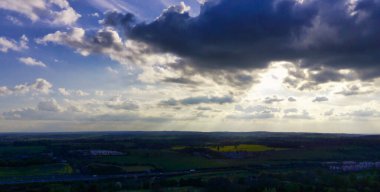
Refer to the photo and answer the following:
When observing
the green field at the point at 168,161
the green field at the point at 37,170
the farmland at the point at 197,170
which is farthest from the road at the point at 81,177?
the green field at the point at 168,161

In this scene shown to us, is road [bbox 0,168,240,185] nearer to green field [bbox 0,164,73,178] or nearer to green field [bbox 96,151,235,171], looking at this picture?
green field [bbox 0,164,73,178]

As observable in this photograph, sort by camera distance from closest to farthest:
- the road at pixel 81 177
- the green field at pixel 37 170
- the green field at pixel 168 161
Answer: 1. the road at pixel 81 177
2. the green field at pixel 37 170
3. the green field at pixel 168 161

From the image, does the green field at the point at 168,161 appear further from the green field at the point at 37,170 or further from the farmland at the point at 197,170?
the green field at the point at 37,170

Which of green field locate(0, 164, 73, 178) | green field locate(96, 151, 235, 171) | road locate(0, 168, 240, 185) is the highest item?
green field locate(96, 151, 235, 171)

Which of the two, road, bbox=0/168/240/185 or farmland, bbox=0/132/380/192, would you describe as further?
road, bbox=0/168/240/185

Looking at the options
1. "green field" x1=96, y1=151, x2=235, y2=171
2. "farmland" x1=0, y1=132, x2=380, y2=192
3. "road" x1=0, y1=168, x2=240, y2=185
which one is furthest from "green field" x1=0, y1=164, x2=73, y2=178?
"green field" x1=96, y1=151, x2=235, y2=171

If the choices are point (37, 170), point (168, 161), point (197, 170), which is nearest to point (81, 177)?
point (37, 170)

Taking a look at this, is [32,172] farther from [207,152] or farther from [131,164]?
[207,152]

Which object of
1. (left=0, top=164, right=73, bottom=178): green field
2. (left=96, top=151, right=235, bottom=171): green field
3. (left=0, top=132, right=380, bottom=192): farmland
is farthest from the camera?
(left=96, top=151, right=235, bottom=171): green field

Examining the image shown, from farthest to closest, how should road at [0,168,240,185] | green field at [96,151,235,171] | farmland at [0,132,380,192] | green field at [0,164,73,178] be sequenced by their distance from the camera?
green field at [96,151,235,171]
green field at [0,164,73,178]
road at [0,168,240,185]
farmland at [0,132,380,192]
